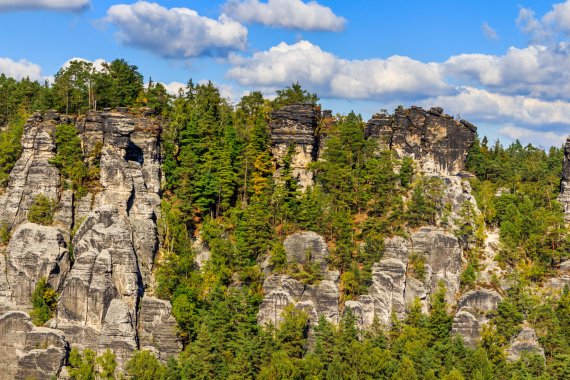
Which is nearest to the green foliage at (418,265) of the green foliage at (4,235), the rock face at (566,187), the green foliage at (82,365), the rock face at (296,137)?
the rock face at (296,137)

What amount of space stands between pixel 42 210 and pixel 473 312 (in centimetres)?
3931

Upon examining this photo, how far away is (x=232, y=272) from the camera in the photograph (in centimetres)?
6662

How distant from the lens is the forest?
57.5 m

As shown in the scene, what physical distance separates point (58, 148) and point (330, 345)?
31.5 m

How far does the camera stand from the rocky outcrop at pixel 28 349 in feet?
195

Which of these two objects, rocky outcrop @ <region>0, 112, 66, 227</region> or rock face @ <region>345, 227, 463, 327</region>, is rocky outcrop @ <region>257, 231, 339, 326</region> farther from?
rocky outcrop @ <region>0, 112, 66, 227</region>

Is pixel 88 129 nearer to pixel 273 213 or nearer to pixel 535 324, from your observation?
pixel 273 213

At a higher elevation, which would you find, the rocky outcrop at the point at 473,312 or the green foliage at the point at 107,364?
the rocky outcrop at the point at 473,312

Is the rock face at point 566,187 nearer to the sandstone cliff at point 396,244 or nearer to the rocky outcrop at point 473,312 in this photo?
the sandstone cliff at point 396,244

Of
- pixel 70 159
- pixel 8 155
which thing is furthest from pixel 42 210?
pixel 8 155

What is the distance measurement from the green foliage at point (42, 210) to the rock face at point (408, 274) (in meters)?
27.8

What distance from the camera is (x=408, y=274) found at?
65938mm

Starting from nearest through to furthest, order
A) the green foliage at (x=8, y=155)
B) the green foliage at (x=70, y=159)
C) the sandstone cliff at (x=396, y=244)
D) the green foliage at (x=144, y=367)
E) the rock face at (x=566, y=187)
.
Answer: the green foliage at (x=144, y=367) < the sandstone cliff at (x=396, y=244) < the green foliage at (x=70, y=159) < the green foliage at (x=8, y=155) < the rock face at (x=566, y=187)

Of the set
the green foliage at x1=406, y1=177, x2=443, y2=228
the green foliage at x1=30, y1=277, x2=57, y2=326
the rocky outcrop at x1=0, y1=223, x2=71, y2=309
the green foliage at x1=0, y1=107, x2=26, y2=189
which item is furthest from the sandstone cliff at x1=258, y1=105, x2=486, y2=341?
the green foliage at x1=0, y1=107, x2=26, y2=189
